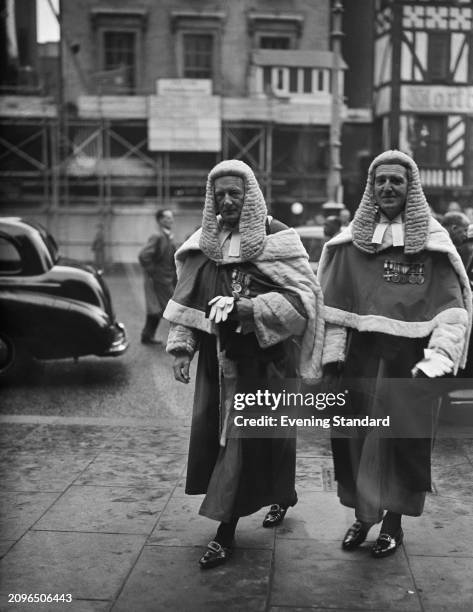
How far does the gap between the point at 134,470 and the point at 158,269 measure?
19.0 feet

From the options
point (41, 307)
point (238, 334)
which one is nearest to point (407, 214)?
point (238, 334)

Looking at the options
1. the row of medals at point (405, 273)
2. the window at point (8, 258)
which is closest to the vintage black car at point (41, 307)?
the window at point (8, 258)

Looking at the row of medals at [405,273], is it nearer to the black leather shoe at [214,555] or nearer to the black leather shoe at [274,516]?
the black leather shoe at [274,516]

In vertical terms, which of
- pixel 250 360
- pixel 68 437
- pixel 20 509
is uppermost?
pixel 250 360

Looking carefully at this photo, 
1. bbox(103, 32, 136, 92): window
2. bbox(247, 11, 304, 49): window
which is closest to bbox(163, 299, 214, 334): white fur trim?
bbox(247, 11, 304, 49): window

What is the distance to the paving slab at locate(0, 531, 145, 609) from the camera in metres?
3.42

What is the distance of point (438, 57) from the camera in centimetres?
1841

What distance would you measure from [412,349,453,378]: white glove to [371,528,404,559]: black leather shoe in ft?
2.74

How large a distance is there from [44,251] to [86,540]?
5102 millimetres

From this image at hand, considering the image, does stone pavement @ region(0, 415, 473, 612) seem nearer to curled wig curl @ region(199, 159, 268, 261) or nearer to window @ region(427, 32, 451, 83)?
curled wig curl @ region(199, 159, 268, 261)

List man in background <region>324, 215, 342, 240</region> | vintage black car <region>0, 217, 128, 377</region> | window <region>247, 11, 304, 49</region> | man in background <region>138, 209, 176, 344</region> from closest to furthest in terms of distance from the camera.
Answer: vintage black car <region>0, 217, 128, 377</region> → man in background <region>324, 215, 342, 240</region> → man in background <region>138, 209, 176, 344</region> → window <region>247, 11, 304, 49</region>

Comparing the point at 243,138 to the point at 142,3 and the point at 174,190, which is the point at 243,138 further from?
the point at 142,3

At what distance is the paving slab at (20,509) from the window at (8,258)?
4.14 m

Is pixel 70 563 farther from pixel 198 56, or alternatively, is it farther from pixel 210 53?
pixel 198 56
